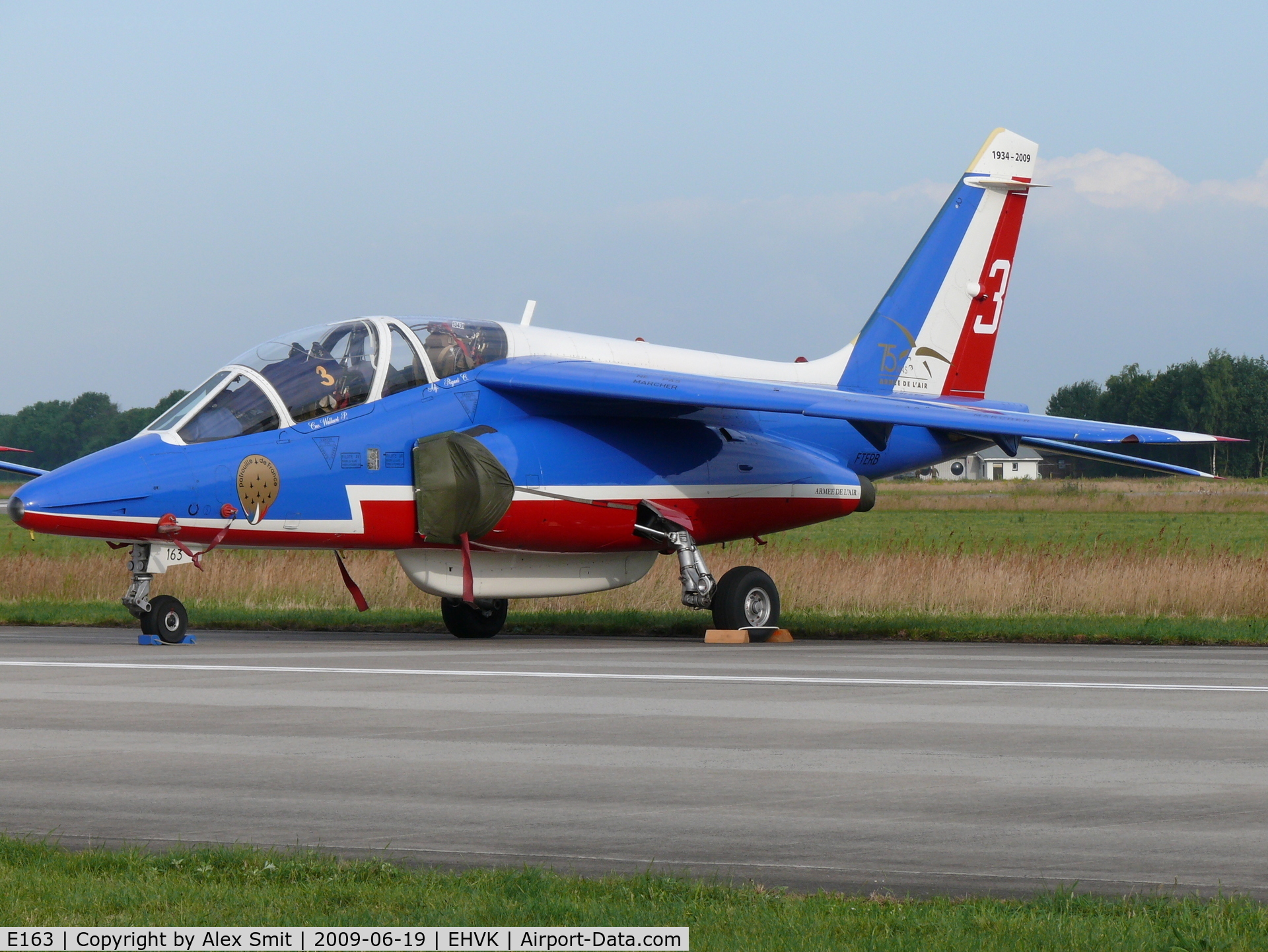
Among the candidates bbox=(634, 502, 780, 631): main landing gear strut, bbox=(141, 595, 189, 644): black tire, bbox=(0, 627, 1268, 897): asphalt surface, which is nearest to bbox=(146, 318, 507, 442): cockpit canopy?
bbox=(141, 595, 189, 644): black tire

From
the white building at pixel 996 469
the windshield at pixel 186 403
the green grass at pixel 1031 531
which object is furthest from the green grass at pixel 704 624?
the white building at pixel 996 469

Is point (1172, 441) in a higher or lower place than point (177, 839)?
higher

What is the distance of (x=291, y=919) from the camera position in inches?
196

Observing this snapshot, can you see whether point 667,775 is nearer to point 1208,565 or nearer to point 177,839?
point 177,839

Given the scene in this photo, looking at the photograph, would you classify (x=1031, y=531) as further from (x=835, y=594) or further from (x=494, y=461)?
(x=494, y=461)

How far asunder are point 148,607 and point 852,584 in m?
10.4

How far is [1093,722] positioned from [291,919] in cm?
606

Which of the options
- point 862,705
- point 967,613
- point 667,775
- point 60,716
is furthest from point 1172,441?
point 60,716

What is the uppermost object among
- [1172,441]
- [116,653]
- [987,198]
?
[987,198]

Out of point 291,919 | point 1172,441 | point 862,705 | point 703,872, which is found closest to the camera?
point 291,919

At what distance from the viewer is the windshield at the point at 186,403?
15.3m

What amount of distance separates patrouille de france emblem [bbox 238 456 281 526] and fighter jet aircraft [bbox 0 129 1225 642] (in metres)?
0.02

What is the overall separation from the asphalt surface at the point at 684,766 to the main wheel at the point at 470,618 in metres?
4.88

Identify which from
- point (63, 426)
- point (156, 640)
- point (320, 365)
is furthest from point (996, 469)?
point (156, 640)
